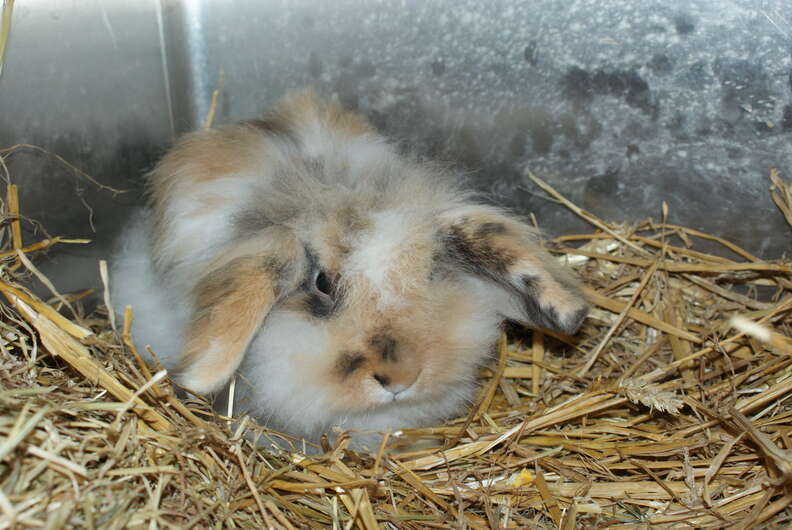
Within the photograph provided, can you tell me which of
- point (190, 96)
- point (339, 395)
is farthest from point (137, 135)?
point (339, 395)

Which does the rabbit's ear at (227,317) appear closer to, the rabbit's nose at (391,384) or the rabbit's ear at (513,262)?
the rabbit's nose at (391,384)

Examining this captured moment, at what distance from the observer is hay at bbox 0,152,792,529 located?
1531 mm

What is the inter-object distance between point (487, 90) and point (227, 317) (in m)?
1.36

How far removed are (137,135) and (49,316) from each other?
98 cm

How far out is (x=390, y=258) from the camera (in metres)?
1.71

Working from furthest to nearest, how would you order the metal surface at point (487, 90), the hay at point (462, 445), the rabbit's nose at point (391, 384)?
the metal surface at point (487, 90), the rabbit's nose at point (391, 384), the hay at point (462, 445)

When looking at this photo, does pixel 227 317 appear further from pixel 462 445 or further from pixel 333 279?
pixel 462 445

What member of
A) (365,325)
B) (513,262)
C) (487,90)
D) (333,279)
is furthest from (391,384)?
(487,90)

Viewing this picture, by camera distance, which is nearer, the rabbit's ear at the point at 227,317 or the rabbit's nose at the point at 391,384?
the rabbit's ear at the point at 227,317

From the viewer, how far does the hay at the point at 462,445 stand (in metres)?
1.53

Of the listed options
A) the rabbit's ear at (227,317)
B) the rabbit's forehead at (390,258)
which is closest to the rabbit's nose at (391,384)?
the rabbit's forehead at (390,258)

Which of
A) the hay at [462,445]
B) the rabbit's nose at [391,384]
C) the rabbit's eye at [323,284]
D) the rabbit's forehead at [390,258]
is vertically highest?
the rabbit's forehead at [390,258]

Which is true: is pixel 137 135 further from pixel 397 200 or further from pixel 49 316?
pixel 397 200

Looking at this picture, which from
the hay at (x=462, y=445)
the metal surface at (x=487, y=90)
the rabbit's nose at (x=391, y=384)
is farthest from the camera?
the metal surface at (x=487, y=90)
